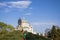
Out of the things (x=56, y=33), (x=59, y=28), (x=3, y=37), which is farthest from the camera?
(x=59, y=28)

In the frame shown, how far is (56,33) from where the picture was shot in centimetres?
3603

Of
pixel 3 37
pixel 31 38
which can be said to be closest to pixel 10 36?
pixel 3 37

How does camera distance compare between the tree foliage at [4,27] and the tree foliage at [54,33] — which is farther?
the tree foliage at [54,33]

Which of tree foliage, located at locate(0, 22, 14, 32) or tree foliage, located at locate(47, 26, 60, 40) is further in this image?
tree foliage, located at locate(47, 26, 60, 40)

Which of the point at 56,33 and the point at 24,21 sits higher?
the point at 24,21

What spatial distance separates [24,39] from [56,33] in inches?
826

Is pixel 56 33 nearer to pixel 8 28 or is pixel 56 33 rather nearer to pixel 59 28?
pixel 59 28

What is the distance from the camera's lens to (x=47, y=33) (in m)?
37.2

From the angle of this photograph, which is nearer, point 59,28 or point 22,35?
point 22,35

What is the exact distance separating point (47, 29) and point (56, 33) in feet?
7.85

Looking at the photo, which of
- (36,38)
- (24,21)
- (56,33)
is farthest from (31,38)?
(24,21)

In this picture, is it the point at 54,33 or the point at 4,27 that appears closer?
the point at 4,27

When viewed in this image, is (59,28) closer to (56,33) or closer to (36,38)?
(56,33)

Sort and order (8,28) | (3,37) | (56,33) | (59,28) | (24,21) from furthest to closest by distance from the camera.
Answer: (24,21)
(59,28)
(56,33)
(8,28)
(3,37)
